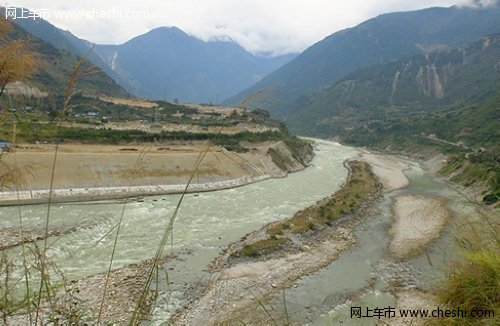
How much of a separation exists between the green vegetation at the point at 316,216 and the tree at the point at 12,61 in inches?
664

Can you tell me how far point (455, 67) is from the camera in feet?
493

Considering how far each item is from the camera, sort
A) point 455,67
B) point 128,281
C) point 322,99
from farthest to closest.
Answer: point 322,99 → point 455,67 → point 128,281

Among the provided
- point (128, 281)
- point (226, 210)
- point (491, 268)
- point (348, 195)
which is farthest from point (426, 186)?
point (491, 268)

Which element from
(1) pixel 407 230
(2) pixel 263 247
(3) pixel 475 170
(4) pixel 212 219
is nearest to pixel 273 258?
(2) pixel 263 247

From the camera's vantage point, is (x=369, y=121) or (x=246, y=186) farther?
(x=369, y=121)

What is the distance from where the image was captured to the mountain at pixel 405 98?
9488cm

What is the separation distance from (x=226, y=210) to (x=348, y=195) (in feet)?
Answer: 37.9

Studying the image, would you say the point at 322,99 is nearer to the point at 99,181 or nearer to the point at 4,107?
the point at 99,181

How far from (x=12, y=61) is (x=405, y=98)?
152087mm

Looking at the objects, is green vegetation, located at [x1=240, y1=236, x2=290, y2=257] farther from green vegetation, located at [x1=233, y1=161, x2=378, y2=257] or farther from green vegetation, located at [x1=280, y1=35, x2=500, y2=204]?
green vegetation, located at [x1=280, y1=35, x2=500, y2=204]

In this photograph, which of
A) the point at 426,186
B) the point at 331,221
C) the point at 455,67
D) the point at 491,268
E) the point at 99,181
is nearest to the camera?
the point at 491,268

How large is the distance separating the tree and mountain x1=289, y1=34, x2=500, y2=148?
89240 mm

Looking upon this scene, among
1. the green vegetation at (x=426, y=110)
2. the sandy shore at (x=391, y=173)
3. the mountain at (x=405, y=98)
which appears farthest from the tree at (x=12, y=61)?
the mountain at (x=405, y=98)

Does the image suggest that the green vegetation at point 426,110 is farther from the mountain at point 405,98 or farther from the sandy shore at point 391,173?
the sandy shore at point 391,173
